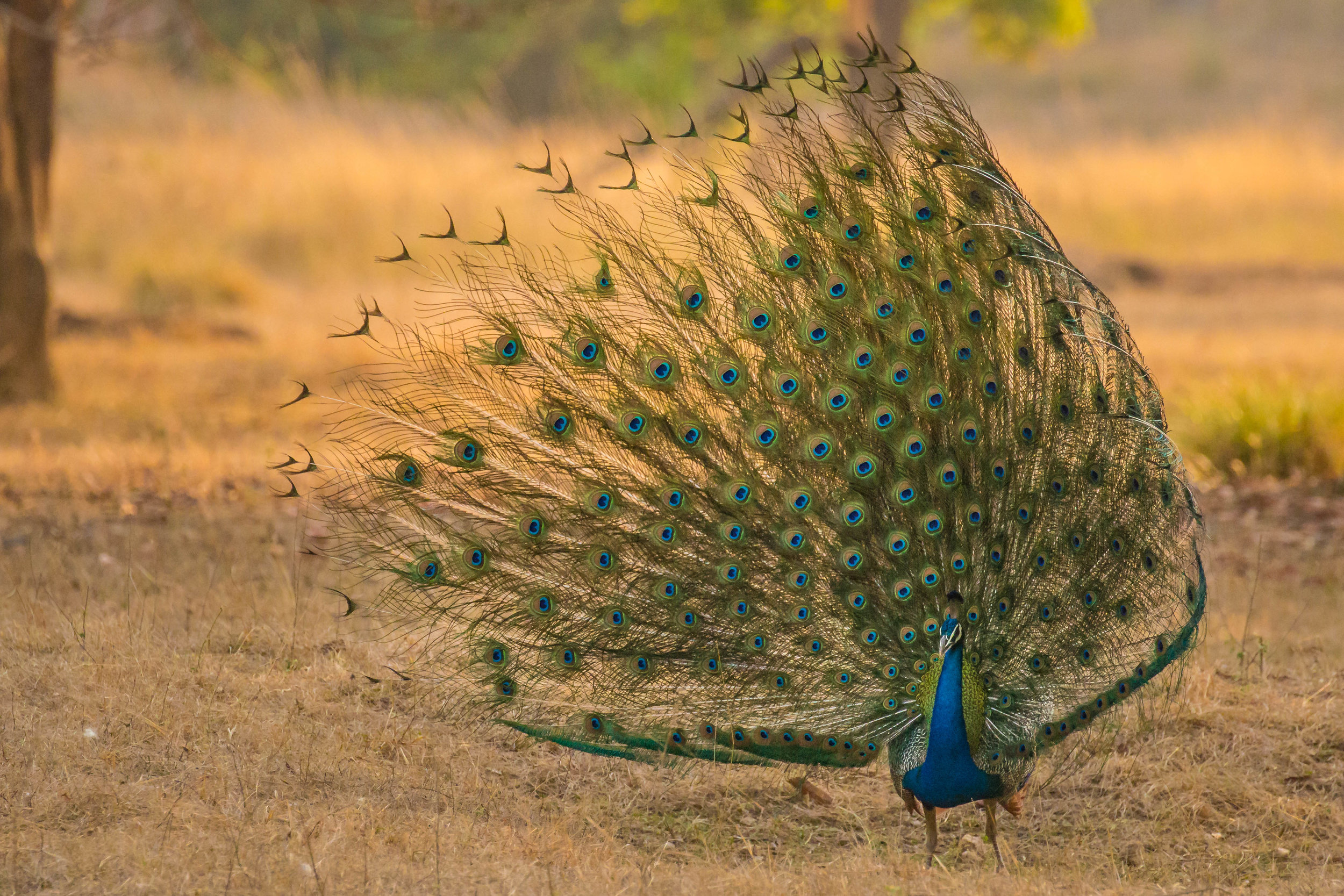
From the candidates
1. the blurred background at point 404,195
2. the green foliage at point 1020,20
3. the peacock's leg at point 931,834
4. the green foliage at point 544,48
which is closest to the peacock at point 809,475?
the peacock's leg at point 931,834

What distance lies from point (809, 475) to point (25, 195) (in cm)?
736

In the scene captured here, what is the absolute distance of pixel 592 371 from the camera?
15.3 feet

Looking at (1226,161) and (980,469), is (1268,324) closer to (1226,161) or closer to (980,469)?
(1226,161)

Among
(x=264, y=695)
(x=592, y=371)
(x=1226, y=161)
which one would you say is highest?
(x=592, y=371)

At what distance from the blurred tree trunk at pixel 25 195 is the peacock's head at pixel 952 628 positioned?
7.83 metres

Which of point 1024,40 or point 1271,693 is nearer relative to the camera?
point 1271,693

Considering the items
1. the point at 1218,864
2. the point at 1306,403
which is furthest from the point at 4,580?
the point at 1306,403

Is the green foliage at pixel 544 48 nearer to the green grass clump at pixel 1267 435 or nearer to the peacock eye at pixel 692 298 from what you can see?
the green grass clump at pixel 1267 435

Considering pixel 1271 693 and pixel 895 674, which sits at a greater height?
pixel 895 674

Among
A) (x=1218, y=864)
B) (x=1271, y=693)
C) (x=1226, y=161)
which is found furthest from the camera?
(x=1226, y=161)

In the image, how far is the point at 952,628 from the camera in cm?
419

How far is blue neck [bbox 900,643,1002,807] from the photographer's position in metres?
4.23

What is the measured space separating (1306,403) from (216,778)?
7.61 meters

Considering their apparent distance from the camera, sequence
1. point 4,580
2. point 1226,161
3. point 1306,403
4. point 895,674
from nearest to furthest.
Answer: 1. point 895,674
2. point 4,580
3. point 1306,403
4. point 1226,161
